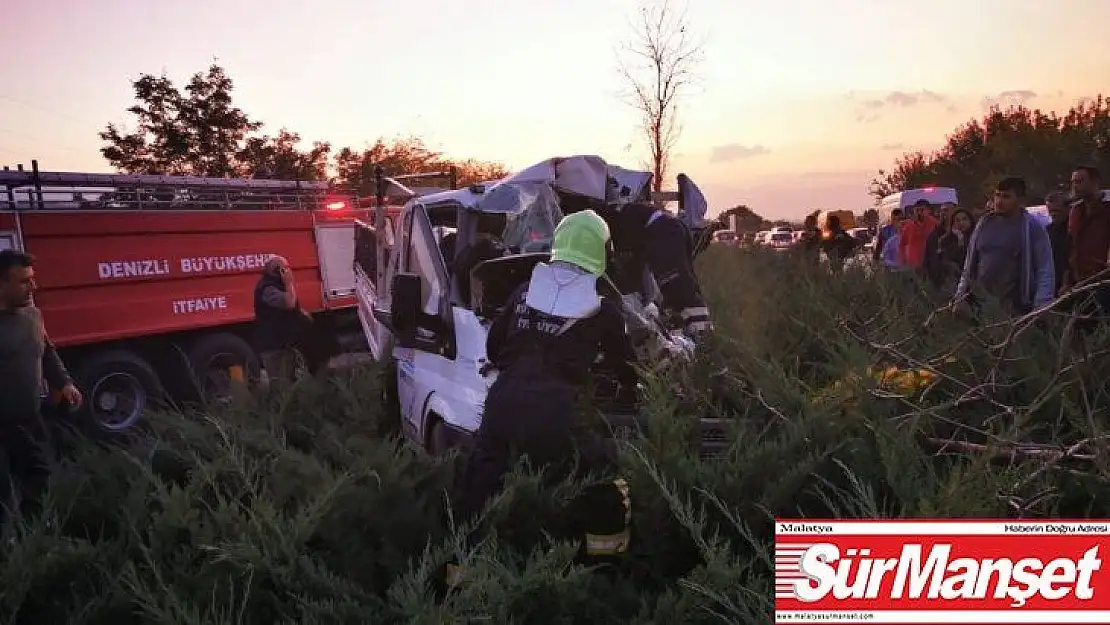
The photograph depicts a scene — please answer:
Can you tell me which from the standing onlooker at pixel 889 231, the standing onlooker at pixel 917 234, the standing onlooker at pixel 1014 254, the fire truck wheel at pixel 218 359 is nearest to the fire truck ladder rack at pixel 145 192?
the fire truck wheel at pixel 218 359

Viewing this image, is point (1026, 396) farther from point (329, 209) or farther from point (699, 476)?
point (329, 209)

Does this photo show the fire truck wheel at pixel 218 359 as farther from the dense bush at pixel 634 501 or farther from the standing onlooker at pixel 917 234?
the standing onlooker at pixel 917 234

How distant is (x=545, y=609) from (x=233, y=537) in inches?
43.4

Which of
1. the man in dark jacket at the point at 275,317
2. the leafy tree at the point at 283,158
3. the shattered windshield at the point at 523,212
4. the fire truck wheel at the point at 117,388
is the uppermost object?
the leafy tree at the point at 283,158

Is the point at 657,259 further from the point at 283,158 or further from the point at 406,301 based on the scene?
the point at 283,158

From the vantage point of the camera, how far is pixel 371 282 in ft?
23.9

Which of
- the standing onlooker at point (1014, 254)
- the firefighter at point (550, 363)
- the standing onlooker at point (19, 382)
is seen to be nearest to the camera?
the firefighter at point (550, 363)

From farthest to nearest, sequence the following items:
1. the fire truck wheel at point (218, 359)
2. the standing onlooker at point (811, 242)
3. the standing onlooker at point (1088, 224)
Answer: the standing onlooker at point (811, 242)
the fire truck wheel at point (218, 359)
the standing onlooker at point (1088, 224)

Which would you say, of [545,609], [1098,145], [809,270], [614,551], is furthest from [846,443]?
[1098,145]

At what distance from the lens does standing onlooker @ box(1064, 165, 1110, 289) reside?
5.55 meters

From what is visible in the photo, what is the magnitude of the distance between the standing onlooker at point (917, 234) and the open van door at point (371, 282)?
23.0 feet

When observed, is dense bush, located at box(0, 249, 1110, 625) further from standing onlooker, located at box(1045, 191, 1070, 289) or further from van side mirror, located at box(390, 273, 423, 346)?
standing onlooker, located at box(1045, 191, 1070, 289)

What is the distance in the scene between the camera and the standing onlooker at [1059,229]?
653cm

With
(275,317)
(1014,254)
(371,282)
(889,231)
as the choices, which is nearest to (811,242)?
(889,231)
